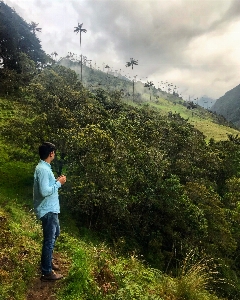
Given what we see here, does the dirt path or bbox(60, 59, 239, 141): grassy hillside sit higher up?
bbox(60, 59, 239, 141): grassy hillside

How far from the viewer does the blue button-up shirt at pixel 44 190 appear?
5.48 metres

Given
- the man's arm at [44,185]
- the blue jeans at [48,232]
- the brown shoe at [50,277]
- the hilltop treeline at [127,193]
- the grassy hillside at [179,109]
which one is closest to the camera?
the man's arm at [44,185]

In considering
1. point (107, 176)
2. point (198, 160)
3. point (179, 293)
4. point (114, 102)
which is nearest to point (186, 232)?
point (107, 176)

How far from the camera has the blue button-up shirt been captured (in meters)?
5.48

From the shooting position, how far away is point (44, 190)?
544 centimetres

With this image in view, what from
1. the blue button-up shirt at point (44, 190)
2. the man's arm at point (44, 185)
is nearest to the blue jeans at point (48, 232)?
the blue button-up shirt at point (44, 190)

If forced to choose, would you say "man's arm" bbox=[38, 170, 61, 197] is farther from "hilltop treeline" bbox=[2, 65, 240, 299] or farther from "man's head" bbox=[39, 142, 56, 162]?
"hilltop treeline" bbox=[2, 65, 240, 299]

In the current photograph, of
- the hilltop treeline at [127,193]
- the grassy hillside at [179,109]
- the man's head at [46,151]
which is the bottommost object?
the hilltop treeline at [127,193]

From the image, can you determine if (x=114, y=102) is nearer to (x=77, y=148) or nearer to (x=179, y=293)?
(x=77, y=148)

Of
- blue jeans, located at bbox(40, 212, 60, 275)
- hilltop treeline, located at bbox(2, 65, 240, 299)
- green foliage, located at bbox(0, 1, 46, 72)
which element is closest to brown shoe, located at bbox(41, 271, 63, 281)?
blue jeans, located at bbox(40, 212, 60, 275)

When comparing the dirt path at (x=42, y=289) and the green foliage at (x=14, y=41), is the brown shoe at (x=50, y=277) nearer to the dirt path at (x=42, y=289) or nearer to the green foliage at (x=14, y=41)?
the dirt path at (x=42, y=289)

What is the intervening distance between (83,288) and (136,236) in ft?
58.8

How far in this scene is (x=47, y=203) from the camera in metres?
5.67

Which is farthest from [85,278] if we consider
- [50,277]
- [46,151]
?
[46,151]
